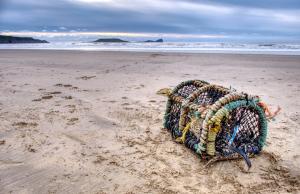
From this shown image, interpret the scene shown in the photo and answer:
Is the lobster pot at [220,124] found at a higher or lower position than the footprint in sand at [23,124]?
higher

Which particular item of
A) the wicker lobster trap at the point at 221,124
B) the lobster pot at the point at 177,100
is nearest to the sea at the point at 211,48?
the lobster pot at the point at 177,100

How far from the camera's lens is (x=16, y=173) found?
3.15m

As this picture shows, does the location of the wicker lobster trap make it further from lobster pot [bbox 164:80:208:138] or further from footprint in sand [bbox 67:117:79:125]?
footprint in sand [bbox 67:117:79:125]

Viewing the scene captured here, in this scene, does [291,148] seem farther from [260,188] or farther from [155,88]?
[155,88]

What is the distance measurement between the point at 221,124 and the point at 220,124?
10cm

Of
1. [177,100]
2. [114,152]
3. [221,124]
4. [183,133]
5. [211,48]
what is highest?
[211,48]

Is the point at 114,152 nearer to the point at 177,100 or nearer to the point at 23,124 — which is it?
the point at 177,100

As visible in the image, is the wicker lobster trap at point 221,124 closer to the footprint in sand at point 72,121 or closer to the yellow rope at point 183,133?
the yellow rope at point 183,133

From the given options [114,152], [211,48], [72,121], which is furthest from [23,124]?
[211,48]

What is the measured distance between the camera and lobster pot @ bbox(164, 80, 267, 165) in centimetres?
320

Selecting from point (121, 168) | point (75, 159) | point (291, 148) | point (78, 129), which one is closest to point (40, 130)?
point (78, 129)

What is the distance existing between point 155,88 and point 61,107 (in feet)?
8.85

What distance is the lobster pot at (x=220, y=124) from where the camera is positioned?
3.20 metres

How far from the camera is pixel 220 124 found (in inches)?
128
